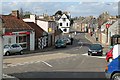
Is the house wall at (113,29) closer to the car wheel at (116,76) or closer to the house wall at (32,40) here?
the house wall at (32,40)

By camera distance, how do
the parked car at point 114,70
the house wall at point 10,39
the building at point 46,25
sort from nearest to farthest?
the parked car at point 114,70 → the house wall at point 10,39 → the building at point 46,25

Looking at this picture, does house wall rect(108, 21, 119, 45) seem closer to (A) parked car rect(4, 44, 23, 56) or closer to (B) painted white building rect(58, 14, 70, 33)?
(A) parked car rect(4, 44, 23, 56)

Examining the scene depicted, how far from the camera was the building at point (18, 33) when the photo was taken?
43.2 meters

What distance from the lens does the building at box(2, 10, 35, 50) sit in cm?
4319

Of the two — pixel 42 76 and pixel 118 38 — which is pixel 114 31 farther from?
pixel 42 76

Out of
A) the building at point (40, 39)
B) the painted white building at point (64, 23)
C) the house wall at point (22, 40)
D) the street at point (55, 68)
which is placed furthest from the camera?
the painted white building at point (64, 23)

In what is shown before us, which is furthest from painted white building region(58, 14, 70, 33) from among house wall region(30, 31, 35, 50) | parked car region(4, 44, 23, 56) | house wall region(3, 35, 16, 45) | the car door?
the car door

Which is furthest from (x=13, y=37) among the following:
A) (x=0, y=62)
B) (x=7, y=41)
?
(x=0, y=62)

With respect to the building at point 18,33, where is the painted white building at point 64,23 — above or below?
above

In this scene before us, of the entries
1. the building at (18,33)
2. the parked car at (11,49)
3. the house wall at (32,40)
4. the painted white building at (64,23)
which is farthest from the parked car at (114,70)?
the painted white building at (64,23)

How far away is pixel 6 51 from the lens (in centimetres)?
3681

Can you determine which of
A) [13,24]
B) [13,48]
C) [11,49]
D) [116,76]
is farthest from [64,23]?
[116,76]

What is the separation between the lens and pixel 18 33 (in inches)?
1750

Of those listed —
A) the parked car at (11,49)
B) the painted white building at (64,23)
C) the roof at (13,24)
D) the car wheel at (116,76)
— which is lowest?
the car wheel at (116,76)
